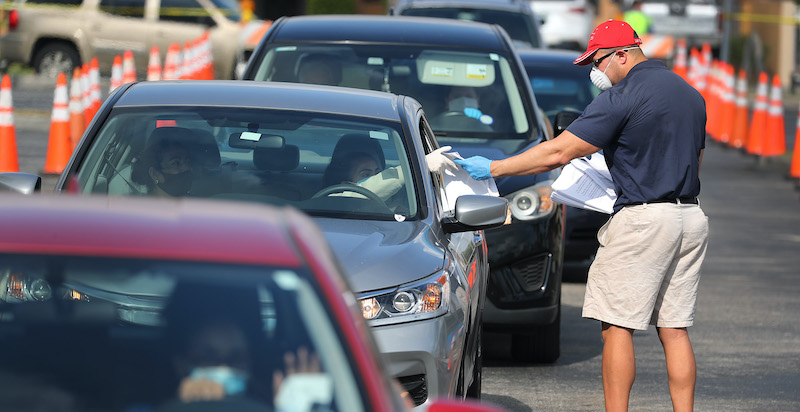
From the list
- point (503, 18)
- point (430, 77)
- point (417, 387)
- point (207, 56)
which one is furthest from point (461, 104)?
point (207, 56)

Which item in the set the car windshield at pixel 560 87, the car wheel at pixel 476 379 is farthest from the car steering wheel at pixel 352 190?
the car windshield at pixel 560 87

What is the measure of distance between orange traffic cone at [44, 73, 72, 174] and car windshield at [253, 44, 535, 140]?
507cm

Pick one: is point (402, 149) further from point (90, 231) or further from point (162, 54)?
point (162, 54)

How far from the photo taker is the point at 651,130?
5.97m

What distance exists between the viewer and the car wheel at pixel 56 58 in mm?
23109

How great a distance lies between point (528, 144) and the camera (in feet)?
28.6

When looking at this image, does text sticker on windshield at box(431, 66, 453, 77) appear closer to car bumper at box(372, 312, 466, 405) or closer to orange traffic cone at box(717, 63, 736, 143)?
car bumper at box(372, 312, 466, 405)

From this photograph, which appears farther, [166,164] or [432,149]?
[432,149]

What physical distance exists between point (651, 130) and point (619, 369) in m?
0.99

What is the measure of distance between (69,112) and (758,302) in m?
7.66

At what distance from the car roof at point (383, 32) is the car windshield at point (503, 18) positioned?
21.8ft

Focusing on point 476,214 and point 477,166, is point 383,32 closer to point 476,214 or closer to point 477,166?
point 477,166

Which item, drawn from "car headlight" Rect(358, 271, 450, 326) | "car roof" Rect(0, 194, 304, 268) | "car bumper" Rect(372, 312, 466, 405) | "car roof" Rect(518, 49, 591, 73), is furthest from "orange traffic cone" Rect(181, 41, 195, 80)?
"car roof" Rect(0, 194, 304, 268)

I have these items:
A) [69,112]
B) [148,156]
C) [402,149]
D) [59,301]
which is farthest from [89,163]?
[69,112]
